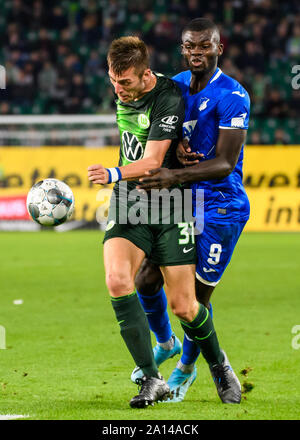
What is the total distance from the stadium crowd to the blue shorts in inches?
568

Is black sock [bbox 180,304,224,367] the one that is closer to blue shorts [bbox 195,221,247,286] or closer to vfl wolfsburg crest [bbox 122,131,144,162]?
blue shorts [bbox 195,221,247,286]

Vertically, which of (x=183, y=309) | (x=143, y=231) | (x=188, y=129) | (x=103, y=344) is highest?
(x=188, y=129)

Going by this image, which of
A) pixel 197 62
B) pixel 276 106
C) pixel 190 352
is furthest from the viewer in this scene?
pixel 276 106

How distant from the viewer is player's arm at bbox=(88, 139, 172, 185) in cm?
484

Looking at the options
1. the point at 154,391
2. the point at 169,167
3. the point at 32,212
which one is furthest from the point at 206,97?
the point at 154,391

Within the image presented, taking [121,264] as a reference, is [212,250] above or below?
below

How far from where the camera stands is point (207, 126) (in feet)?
17.6

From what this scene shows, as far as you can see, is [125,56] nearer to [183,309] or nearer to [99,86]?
[183,309]

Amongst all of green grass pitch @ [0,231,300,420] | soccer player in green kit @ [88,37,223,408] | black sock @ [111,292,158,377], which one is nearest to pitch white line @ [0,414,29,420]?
green grass pitch @ [0,231,300,420]

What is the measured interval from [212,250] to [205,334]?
563mm

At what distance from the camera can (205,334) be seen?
5.21 meters

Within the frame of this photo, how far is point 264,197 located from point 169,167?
37.6ft

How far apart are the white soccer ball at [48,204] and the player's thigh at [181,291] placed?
2.56 ft

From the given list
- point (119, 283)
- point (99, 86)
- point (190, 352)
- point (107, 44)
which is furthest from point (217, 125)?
point (107, 44)
